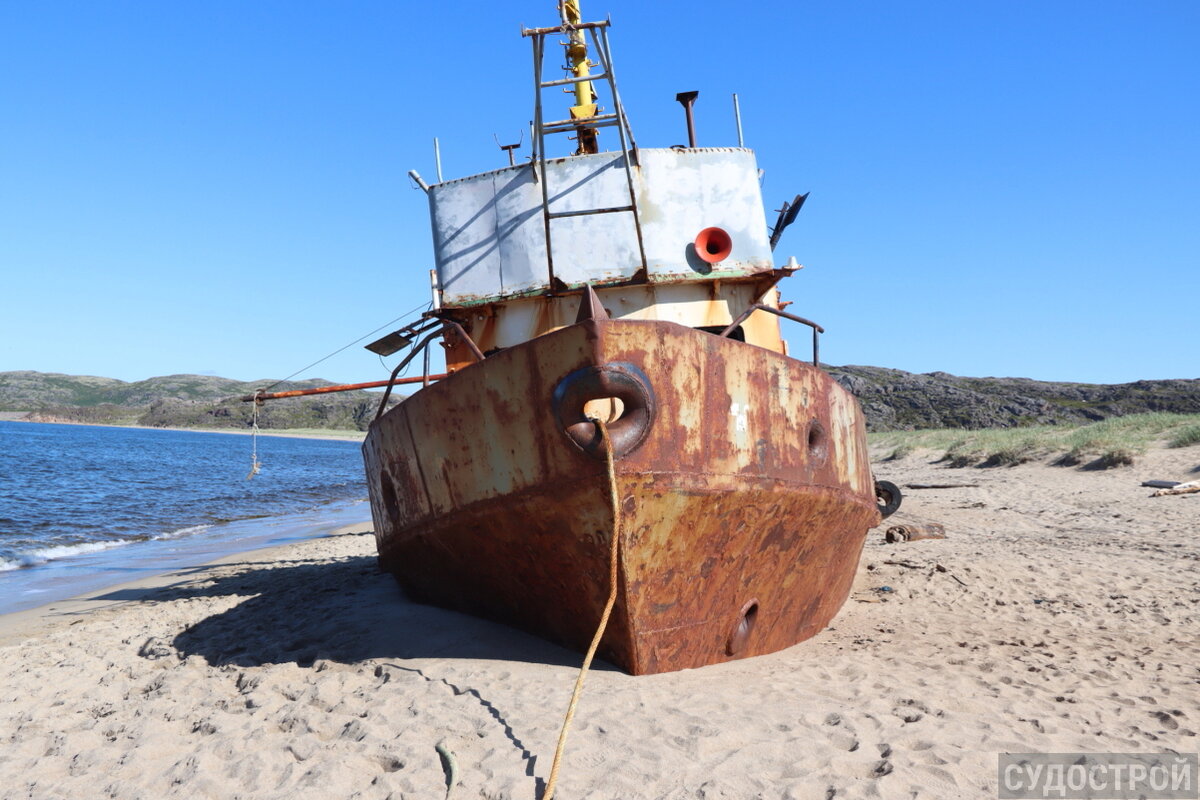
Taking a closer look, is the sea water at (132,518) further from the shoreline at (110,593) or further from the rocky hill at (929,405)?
the rocky hill at (929,405)

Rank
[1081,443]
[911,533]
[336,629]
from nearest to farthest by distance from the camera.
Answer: [336,629], [911,533], [1081,443]

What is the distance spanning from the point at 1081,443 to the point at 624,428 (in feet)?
60.2

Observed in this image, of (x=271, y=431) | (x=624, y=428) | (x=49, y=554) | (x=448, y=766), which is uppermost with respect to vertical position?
(x=271, y=431)

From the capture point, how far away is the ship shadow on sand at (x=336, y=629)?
4676 mm

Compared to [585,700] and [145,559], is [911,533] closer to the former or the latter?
[585,700]

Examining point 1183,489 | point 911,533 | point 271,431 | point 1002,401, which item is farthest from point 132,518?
point 271,431

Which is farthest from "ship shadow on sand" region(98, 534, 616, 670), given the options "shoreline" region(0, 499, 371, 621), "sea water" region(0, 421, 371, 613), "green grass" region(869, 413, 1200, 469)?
"green grass" region(869, 413, 1200, 469)

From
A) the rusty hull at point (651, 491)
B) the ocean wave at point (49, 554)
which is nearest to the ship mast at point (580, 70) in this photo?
the rusty hull at point (651, 491)

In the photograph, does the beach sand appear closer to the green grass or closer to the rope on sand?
the rope on sand

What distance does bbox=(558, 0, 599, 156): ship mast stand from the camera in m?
7.40

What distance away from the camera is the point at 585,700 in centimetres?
374

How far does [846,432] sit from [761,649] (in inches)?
62.5

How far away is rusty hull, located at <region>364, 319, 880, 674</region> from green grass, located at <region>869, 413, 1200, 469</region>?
14.9 m

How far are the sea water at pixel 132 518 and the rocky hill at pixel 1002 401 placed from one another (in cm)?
3458
